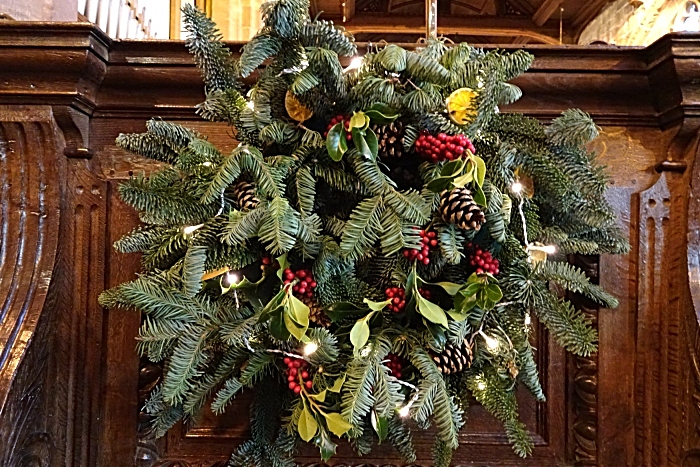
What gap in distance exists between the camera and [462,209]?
0.56 metres

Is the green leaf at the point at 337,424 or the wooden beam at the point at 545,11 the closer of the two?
the green leaf at the point at 337,424

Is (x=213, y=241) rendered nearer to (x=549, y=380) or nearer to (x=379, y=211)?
(x=379, y=211)

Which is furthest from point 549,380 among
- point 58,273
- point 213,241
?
point 58,273

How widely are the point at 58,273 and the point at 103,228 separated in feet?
0.30

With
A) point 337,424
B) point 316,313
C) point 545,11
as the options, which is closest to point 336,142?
point 316,313

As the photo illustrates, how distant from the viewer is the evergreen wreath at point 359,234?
1.91 ft

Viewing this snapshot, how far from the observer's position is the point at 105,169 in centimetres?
82

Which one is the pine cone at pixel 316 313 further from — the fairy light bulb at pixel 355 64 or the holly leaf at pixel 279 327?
the fairy light bulb at pixel 355 64

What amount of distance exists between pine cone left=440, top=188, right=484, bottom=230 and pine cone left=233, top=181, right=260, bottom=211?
21cm

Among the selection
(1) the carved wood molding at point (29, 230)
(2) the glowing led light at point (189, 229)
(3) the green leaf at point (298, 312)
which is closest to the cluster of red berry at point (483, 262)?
(3) the green leaf at point (298, 312)

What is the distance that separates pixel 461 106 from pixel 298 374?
0.37 m

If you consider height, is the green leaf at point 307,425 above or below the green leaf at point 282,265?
below

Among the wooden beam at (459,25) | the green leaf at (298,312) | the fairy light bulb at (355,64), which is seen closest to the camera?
the green leaf at (298,312)

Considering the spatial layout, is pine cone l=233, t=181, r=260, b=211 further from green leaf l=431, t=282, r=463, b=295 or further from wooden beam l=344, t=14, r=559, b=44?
wooden beam l=344, t=14, r=559, b=44
